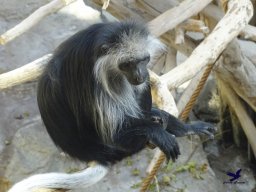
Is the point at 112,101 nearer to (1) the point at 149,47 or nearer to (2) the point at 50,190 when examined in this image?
(1) the point at 149,47

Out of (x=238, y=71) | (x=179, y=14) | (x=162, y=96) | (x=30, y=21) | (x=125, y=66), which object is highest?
(x=125, y=66)

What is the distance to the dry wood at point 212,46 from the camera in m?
2.14

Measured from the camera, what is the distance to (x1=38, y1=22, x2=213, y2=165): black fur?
1974 mm

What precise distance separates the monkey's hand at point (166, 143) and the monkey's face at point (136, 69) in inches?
9.4

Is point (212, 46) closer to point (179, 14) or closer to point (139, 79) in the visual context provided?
point (139, 79)

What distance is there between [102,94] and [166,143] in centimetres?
34

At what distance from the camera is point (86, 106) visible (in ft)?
6.75

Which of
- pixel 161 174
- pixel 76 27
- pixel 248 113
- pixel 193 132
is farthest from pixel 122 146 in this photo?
pixel 76 27

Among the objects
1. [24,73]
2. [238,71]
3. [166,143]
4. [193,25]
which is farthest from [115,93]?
[238,71]

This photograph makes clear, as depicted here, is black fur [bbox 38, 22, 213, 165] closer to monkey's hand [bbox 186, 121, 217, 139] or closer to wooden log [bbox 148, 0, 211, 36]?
monkey's hand [bbox 186, 121, 217, 139]

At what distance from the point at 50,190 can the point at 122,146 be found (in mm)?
483

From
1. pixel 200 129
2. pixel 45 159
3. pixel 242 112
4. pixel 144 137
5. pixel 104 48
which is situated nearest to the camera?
pixel 104 48

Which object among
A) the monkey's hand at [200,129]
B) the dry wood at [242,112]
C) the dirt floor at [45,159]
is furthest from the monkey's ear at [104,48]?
the dry wood at [242,112]

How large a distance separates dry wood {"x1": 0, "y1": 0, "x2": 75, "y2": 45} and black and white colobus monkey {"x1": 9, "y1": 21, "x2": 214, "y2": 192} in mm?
791
